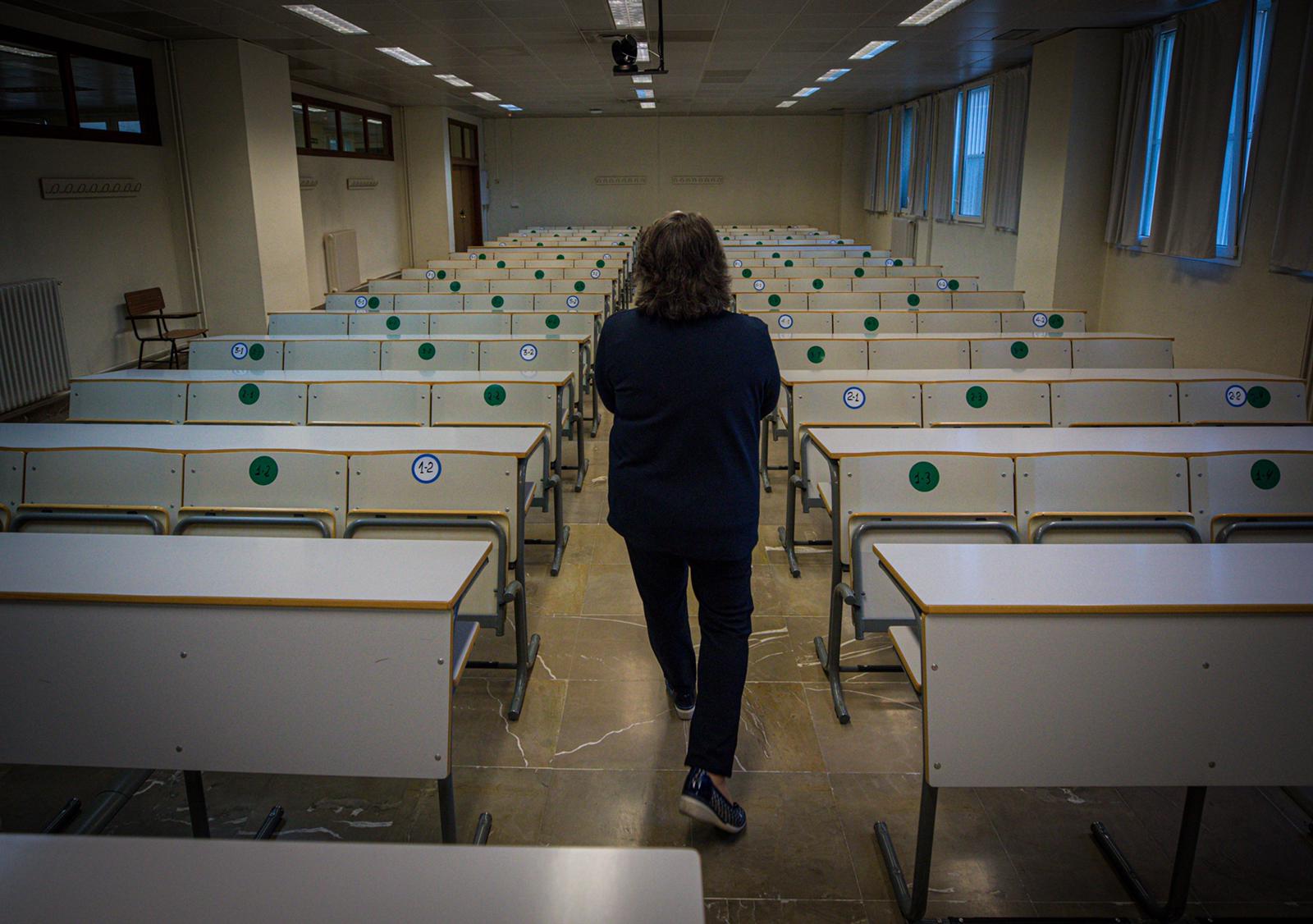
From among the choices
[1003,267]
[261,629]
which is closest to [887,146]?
[1003,267]

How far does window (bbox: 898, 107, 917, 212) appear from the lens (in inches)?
606

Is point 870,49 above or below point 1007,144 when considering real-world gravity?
above

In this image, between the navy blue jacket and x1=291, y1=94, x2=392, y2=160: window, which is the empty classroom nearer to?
the navy blue jacket

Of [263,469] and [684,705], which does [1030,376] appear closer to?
[684,705]

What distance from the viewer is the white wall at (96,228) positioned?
23.0 ft

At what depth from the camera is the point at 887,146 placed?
1653 cm

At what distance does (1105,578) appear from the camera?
1.98m

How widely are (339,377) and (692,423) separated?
2932 mm

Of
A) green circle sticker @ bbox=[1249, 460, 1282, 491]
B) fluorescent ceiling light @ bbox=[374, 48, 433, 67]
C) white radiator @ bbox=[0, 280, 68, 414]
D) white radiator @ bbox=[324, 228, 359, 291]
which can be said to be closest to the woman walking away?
green circle sticker @ bbox=[1249, 460, 1282, 491]

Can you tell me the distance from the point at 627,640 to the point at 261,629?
173 cm

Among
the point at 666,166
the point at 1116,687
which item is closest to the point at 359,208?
the point at 666,166

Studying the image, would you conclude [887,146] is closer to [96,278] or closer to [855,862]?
[96,278]

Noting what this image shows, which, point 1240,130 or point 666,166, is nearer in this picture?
point 1240,130

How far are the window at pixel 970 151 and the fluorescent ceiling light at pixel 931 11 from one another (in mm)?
4339
